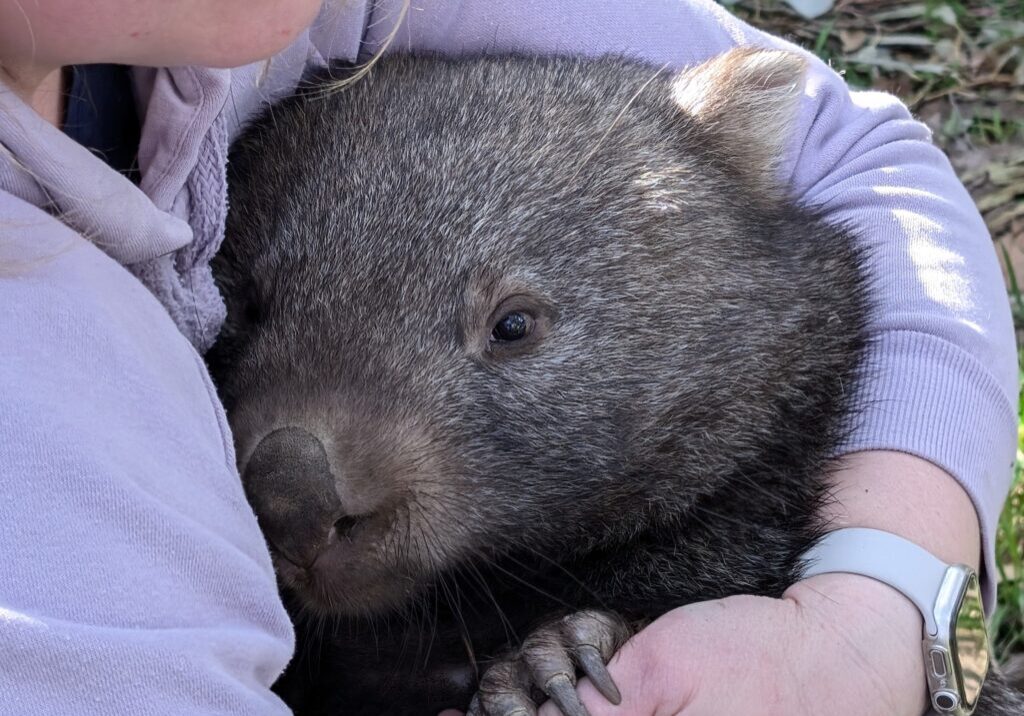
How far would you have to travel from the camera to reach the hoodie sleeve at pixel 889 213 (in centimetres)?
179

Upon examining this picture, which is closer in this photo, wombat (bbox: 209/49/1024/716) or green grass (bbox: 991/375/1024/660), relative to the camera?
wombat (bbox: 209/49/1024/716)

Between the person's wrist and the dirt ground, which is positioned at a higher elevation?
the person's wrist

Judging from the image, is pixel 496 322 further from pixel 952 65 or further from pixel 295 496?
pixel 952 65

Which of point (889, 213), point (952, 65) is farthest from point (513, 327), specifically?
point (952, 65)

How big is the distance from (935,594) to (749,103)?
77 centimetres

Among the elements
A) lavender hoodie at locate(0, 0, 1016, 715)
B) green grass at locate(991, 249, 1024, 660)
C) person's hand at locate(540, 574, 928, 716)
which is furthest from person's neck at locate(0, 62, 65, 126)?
green grass at locate(991, 249, 1024, 660)

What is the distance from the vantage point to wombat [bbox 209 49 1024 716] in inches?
59.0

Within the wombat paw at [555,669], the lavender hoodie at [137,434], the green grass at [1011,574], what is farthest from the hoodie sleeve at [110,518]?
the green grass at [1011,574]

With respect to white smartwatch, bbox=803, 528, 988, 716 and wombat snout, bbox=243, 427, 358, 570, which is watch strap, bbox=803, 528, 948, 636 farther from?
wombat snout, bbox=243, 427, 358, 570

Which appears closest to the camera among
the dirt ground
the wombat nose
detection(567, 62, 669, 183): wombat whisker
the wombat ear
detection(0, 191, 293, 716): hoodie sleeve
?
detection(0, 191, 293, 716): hoodie sleeve

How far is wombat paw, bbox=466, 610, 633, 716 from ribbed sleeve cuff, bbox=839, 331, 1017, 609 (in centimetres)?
50

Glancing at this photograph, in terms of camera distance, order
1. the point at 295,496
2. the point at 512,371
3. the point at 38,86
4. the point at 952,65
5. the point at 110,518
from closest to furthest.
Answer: the point at 110,518, the point at 38,86, the point at 295,496, the point at 512,371, the point at 952,65

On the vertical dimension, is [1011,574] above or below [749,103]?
below

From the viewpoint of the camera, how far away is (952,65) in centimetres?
356
